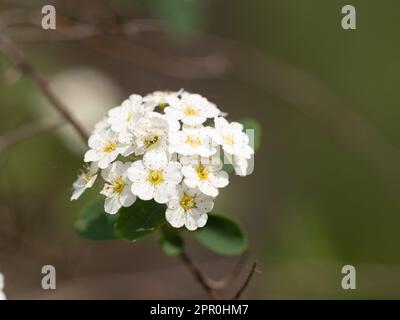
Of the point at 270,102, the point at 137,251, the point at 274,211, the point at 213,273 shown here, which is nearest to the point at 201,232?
the point at 213,273

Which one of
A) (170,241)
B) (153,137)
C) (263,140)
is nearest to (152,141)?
(153,137)

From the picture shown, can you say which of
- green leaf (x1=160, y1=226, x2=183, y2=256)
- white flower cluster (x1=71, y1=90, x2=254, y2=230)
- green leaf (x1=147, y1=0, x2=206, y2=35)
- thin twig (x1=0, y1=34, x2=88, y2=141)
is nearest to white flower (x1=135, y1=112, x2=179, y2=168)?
white flower cluster (x1=71, y1=90, x2=254, y2=230)

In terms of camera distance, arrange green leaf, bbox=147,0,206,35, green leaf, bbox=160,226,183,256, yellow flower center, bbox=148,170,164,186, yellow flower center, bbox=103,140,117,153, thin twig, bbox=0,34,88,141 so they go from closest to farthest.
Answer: yellow flower center, bbox=148,170,164,186
yellow flower center, bbox=103,140,117,153
green leaf, bbox=160,226,183,256
thin twig, bbox=0,34,88,141
green leaf, bbox=147,0,206,35

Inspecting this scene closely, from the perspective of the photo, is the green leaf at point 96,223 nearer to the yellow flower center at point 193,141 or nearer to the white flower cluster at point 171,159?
the white flower cluster at point 171,159

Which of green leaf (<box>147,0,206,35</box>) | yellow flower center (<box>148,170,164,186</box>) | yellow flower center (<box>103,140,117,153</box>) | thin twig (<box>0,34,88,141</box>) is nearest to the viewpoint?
yellow flower center (<box>148,170,164,186</box>)

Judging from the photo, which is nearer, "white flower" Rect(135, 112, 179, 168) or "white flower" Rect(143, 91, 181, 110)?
"white flower" Rect(135, 112, 179, 168)

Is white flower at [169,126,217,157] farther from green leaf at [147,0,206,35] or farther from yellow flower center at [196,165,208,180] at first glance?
green leaf at [147,0,206,35]

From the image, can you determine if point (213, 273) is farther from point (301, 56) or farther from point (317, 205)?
point (301, 56)
